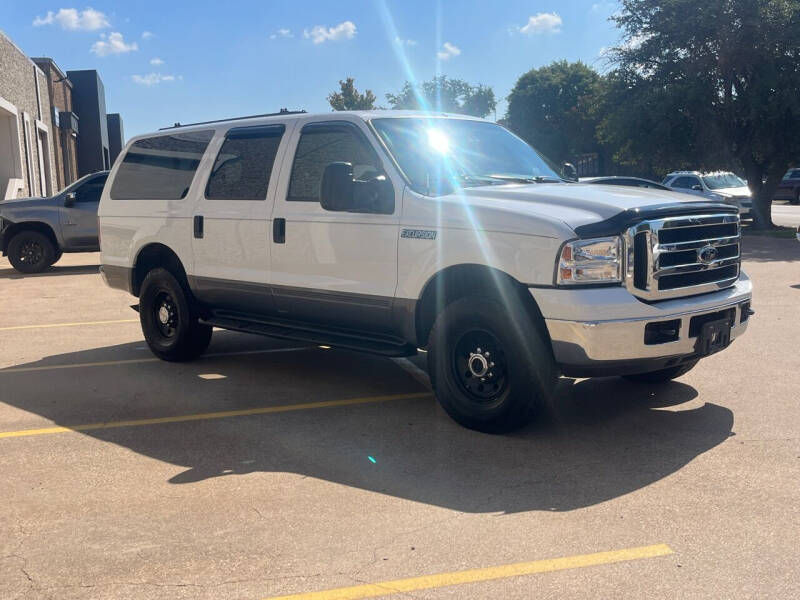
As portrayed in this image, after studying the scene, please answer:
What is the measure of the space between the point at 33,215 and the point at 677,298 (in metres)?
14.5

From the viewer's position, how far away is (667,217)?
5.23m

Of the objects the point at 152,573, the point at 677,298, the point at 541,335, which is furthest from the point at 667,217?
the point at 152,573

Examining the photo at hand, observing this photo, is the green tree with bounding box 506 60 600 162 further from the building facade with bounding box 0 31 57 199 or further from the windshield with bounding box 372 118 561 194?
the windshield with bounding box 372 118 561 194

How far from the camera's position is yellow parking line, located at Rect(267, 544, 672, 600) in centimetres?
345

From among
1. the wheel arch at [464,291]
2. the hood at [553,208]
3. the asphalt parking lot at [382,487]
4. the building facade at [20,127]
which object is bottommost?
the asphalt parking lot at [382,487]

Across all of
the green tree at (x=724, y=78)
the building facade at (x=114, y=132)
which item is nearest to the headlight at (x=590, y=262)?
the green tree at (x=724, y=78)

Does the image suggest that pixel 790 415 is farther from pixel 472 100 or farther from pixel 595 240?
pixel 472 100

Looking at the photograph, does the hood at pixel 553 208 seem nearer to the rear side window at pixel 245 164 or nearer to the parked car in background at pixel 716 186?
the rear side window at pixel 245 164

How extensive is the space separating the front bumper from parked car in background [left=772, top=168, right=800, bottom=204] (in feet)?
121

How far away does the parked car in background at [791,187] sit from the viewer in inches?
1529

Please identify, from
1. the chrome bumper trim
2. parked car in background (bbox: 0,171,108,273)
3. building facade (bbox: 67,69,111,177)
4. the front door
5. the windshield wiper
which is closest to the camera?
the chrome bumper trim

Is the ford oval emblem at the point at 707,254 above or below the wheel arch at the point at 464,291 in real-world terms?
above

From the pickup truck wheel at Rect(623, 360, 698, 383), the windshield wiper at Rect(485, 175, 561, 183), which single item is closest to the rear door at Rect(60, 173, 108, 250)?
the windshield wiper at Rect(485, 175, 561, 183)

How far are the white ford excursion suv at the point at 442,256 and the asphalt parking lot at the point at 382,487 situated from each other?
48 cm
